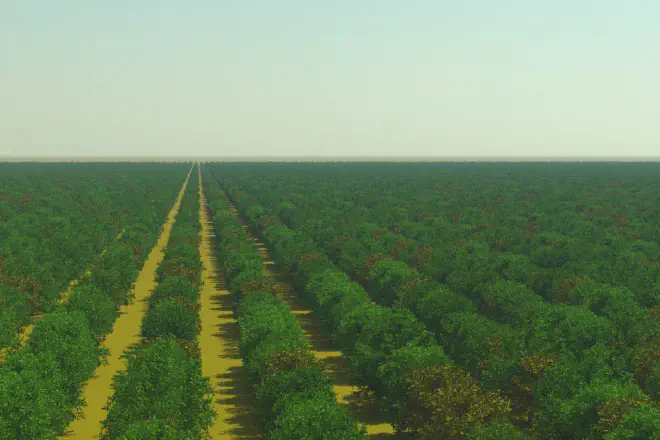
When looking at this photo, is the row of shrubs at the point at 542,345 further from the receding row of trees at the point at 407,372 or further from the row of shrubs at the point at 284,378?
the row of shrubs at the point at 284,378

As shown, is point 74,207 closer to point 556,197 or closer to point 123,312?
point 123,312

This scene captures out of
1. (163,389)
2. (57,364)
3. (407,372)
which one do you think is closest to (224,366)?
(57,364)

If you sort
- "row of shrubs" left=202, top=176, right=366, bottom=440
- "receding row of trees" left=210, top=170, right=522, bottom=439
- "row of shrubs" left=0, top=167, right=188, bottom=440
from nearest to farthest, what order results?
"row of shrubs" left=202, top=176, right=366, bottom=440, "row of shrubs" left=0, top=167, right=188, bottom=440, "receding row of trees" left=210, top=170, right=522, bottom=439

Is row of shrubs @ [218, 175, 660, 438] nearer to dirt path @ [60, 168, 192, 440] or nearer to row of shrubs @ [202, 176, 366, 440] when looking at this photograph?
row of shrubs @ [202, 176, 366, 440]

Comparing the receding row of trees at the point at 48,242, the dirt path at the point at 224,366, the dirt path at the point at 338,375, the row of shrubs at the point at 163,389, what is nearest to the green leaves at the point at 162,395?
the row of shrubs at the point at 163,389

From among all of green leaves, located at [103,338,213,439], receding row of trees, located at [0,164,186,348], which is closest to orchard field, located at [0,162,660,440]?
green leaves, located at [103,338,213,439]
